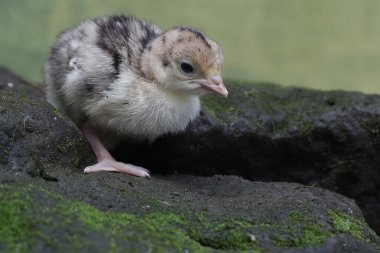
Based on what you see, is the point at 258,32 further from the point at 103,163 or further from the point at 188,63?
the point at 103,163

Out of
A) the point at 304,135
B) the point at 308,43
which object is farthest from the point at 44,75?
the point at 308,43

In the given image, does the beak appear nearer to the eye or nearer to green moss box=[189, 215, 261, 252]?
the eye

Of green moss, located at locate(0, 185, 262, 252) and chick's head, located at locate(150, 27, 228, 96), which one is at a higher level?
chick's head, located at locate(150, 27, 228, 96)

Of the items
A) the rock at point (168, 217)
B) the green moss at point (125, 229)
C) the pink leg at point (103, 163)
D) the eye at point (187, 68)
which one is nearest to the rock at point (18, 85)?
the pink leg at point (103, 163)

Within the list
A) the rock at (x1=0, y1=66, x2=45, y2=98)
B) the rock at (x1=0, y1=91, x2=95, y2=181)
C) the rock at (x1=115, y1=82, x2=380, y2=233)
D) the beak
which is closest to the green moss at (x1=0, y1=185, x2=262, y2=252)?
the rock at (x1=0, y1=91, x2=95, y2=181)

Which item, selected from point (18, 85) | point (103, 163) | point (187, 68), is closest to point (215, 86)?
point (187, 68)

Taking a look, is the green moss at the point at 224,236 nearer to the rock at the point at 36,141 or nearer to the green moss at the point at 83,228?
the green moss at the point at 83,228
